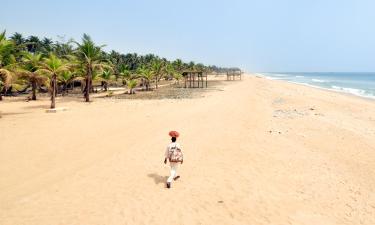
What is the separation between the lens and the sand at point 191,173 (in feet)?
24.8

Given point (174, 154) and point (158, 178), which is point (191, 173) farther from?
point (174, 154)

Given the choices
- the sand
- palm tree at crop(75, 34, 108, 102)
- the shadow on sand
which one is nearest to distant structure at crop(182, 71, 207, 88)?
palm tree at crop(75, 34, 108, 102)

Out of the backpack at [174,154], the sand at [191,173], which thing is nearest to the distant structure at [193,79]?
the sand at [191,173]

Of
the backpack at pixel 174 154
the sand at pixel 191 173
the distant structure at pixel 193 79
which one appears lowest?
the sand at pixel 191 173

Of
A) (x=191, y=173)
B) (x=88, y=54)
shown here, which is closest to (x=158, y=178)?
(x=191, y=173)

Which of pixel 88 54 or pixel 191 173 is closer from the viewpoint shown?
pixel 191 173

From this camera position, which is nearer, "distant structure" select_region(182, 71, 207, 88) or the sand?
the sand

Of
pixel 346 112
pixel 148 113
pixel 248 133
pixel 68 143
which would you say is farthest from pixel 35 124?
pixel 346 112

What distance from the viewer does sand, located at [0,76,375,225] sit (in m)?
7.55

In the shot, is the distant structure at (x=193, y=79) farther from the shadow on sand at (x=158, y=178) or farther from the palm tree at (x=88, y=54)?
the shadow on sand at (x=158, y=178)

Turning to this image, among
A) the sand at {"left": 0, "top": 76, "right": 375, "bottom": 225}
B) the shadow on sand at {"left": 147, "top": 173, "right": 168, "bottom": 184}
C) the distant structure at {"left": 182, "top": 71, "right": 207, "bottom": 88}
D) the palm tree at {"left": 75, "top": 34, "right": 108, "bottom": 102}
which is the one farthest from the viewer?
the distant structure at {"left": 182, "top": 71, "right": 207, "bottom": 88}

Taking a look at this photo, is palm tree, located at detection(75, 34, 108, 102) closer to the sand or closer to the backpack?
the sand

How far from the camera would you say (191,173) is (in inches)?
409

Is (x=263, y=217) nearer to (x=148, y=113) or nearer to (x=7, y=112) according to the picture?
(x=148, y=113)
